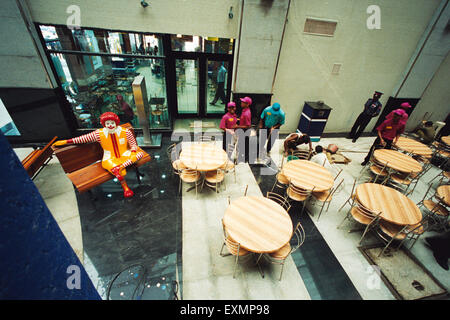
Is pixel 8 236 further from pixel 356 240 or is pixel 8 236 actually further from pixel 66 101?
pixel 66 101

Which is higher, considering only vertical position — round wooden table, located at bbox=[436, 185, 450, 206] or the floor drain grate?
round wooden table, located at bbox=[436, 185, 450, 206]

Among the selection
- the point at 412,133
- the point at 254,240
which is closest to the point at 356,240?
the point at 254,240

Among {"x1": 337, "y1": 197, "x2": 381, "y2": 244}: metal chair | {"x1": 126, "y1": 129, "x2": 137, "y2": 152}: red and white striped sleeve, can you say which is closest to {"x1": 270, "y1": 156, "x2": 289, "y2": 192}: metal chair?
{"x1": 337, "y1": 197, "x2": 381, "y2": 244}: metal chair

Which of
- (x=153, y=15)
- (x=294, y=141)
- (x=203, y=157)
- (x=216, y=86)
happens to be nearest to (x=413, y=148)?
(x=294, y=141)

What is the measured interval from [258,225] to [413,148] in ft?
21.0

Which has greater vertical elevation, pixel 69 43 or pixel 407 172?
pixel 69 43

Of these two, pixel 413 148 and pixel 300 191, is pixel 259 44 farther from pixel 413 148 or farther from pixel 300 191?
pixel 413 148

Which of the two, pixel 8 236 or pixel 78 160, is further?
pixel 78 160

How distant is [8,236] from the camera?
1.76ft

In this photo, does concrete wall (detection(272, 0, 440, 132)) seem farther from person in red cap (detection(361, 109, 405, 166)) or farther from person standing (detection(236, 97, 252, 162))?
person in red cap (detection(361, 109, 405, 166))

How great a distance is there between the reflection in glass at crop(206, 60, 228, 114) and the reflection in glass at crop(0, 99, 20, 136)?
20.8 ft

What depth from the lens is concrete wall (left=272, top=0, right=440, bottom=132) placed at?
6.86 meters

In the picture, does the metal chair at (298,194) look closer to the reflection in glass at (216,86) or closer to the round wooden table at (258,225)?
the round wooden table at (258,225)
